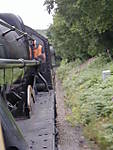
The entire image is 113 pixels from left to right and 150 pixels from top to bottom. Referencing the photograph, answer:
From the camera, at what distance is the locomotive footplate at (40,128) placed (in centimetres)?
444

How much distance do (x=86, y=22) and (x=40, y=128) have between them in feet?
65.8

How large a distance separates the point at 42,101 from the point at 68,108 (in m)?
6.68

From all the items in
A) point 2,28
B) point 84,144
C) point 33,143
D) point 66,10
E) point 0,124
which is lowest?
point 84,144

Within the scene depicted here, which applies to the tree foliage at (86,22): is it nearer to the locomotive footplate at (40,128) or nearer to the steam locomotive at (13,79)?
the steam locomotive at (13,79)

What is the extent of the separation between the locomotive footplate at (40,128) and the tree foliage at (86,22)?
1375 cm

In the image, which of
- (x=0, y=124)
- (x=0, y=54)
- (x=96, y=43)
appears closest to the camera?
(x=0, y=124)

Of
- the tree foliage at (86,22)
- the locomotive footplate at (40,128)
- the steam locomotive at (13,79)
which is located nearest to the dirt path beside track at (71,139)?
the locomotive footplate at (40,128)

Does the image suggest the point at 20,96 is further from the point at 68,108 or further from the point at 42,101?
the point at 68,108

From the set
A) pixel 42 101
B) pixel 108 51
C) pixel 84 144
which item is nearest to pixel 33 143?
pixel 42 101

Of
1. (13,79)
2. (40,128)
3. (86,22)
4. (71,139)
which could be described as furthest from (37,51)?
(86,22)

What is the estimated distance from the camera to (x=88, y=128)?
9.15m

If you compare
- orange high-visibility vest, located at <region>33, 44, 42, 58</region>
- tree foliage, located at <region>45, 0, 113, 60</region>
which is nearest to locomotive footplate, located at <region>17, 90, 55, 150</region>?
orange high-visibility vest, located at <region>33, 44, 42, 58</region>

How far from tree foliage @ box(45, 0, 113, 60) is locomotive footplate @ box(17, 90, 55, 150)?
45.1 ft

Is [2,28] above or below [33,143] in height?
above
